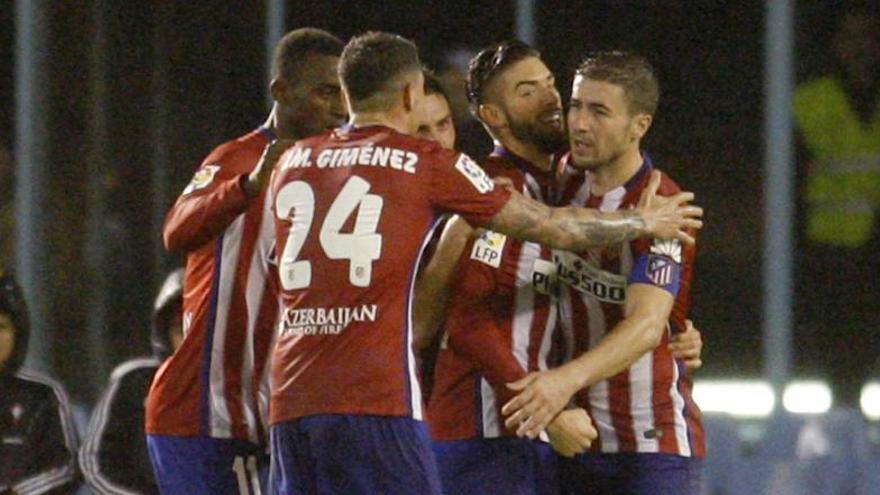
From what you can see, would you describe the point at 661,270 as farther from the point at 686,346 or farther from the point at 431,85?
the point at 431,85

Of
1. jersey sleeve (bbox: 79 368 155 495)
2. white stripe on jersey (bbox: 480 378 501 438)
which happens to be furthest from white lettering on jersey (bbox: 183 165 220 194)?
jersey sleeve (bbox: 79 368 155 495)

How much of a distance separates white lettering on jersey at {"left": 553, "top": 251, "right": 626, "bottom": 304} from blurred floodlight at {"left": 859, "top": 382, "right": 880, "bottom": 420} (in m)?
2.74

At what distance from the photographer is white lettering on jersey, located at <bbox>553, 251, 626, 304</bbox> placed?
5.57 m

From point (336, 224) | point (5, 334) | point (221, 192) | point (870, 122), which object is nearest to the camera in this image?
point (336, 224)

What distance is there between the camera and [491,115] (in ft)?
19.3

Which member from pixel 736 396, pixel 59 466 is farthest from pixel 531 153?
pixel 736 396

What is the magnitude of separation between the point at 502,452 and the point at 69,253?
11.5ft

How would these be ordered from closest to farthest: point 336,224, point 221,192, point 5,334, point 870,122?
1. point 336,224
2. point 221,192
3. point 5,334
4. point 870,122

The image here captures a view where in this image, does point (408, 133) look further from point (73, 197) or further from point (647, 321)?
point (73, 197)

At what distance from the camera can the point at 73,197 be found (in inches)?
350

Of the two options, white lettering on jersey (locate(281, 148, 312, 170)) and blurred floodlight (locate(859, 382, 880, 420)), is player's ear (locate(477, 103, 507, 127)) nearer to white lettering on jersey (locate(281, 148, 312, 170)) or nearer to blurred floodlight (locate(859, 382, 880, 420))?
white lettering on jersey (locate(281, 148, 312, 170))

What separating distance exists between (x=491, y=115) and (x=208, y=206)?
0.80m

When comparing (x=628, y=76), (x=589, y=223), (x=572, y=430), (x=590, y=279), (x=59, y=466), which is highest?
(x=628, y=76)

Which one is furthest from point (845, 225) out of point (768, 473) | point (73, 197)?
point (73, 197)
